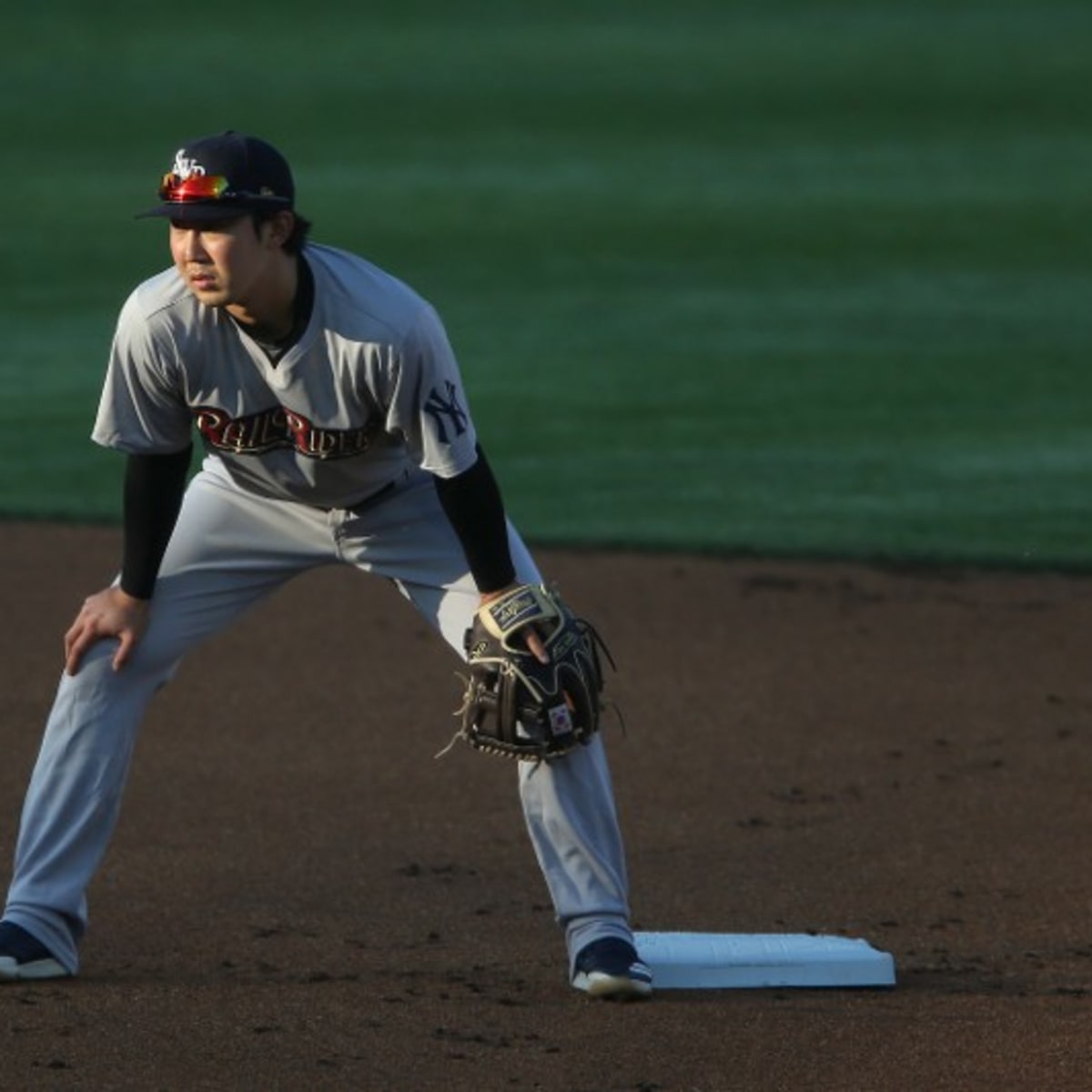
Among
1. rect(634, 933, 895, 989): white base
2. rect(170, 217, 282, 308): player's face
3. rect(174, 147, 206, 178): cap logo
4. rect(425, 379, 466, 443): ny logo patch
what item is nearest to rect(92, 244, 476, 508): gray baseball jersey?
rect(425, 379, 466, 443): ny logo patch

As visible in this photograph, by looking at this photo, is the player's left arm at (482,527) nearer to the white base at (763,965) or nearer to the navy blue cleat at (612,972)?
the navy blue cleat at (612,972)

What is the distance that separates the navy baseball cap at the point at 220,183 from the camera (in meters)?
4.27

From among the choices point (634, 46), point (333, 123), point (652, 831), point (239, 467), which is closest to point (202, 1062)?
point (239, 467)

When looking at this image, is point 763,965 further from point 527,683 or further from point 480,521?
point 480,521

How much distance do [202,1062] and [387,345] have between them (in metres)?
1.29

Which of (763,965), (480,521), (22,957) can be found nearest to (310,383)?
(480,521)

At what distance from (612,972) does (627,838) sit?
1.25 meters

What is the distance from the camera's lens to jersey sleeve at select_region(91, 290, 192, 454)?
4.43 m

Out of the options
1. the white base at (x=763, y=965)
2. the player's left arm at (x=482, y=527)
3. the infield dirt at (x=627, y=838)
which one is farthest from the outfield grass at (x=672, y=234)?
the player's left arm at (x=482, y=527)

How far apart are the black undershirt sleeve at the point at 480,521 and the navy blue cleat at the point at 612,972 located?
0.70m

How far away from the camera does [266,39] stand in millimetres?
21891

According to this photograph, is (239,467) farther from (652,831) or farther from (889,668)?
(889,668)

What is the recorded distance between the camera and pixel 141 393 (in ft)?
14.8

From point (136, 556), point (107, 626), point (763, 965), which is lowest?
point (763, 965)
